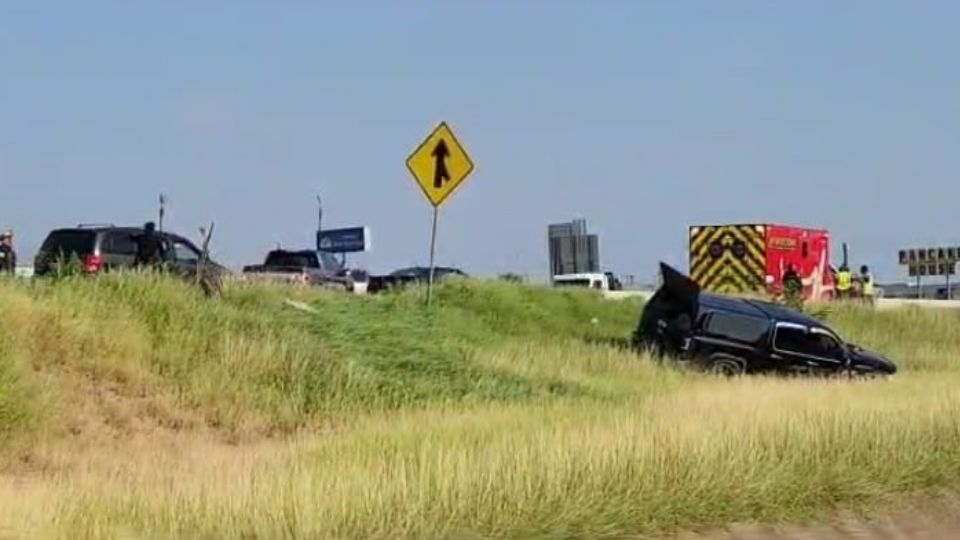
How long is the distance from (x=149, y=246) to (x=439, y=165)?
5.67m

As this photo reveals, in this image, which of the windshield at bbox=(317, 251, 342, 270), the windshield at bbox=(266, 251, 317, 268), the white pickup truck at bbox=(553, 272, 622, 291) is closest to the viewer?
the windshield at bbox=(266, 251, 317, 268)

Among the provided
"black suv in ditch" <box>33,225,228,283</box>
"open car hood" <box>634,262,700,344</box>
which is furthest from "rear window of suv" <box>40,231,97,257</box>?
"open car hood" <box>634,262,700,344</box>

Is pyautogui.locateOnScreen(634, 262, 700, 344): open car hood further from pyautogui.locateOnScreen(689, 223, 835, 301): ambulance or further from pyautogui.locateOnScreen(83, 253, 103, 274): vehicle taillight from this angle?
pyautogui.locateOnScreen(689, 223, 835, 301): ambulance

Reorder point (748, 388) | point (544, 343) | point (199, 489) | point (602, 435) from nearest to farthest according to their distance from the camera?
1. point (199, 489)
2. point (602, 435)
3. point (748, 388)
4. point (544, 343)

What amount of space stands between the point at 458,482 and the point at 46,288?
8.95 meters

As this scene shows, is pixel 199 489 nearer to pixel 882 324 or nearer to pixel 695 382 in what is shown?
pixel 695 382

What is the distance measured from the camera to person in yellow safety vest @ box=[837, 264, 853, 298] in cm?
5062

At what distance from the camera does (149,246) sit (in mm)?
26984

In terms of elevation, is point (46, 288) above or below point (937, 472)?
above

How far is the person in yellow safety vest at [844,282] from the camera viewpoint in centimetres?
5062

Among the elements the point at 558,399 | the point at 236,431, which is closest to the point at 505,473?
the point at 236,431

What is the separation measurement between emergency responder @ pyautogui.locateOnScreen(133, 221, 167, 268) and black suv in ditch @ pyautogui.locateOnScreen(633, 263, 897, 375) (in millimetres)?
7990

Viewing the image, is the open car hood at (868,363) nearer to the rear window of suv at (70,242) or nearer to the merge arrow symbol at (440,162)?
the merge arrow symbol at (440,162)

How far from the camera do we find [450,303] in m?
28.9
